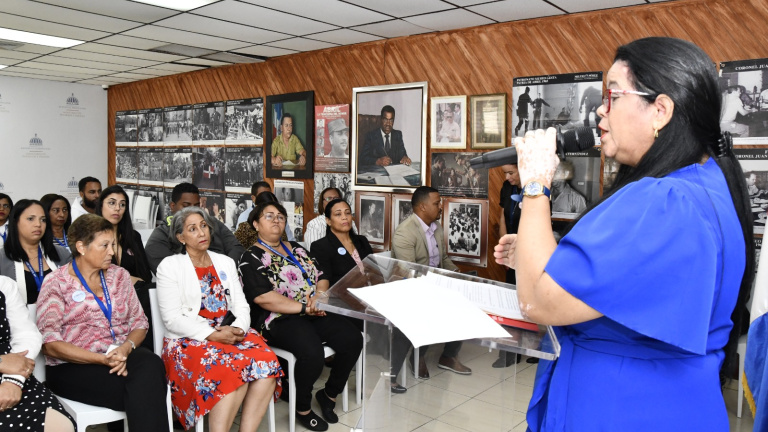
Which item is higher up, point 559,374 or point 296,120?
point 296,120

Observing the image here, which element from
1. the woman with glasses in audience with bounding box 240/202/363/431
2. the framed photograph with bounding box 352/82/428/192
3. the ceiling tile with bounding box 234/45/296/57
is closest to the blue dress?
the woman with glasses in audience with bounding box 240/202/363/431

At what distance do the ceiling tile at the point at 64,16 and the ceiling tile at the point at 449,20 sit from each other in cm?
268

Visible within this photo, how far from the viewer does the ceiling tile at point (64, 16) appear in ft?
15.6

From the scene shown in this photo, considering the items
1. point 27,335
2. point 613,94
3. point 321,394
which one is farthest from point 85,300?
point 613,94

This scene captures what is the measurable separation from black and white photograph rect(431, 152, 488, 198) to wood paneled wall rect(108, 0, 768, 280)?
0.12 m

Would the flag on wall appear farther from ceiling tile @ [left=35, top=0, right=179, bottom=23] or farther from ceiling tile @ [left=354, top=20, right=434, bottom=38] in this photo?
ceiling tile @ [left=35, top=0, right=179, bottom=23]

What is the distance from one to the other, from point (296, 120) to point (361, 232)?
164 centimetres

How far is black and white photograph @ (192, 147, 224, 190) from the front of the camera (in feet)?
25.7

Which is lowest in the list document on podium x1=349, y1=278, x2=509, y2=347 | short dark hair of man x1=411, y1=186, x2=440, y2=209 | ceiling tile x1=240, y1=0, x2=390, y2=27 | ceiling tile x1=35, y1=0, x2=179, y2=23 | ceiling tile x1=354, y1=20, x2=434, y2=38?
document on podium x1=349, y1=278, x2=509, y2=347

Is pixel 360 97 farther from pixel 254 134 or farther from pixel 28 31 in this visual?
pixel 28 31

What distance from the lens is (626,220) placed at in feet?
3.23

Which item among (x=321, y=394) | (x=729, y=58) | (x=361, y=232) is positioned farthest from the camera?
(x=361, y=232)

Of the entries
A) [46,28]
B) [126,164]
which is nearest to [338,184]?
[46,28]

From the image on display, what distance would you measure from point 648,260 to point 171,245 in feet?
12.5
